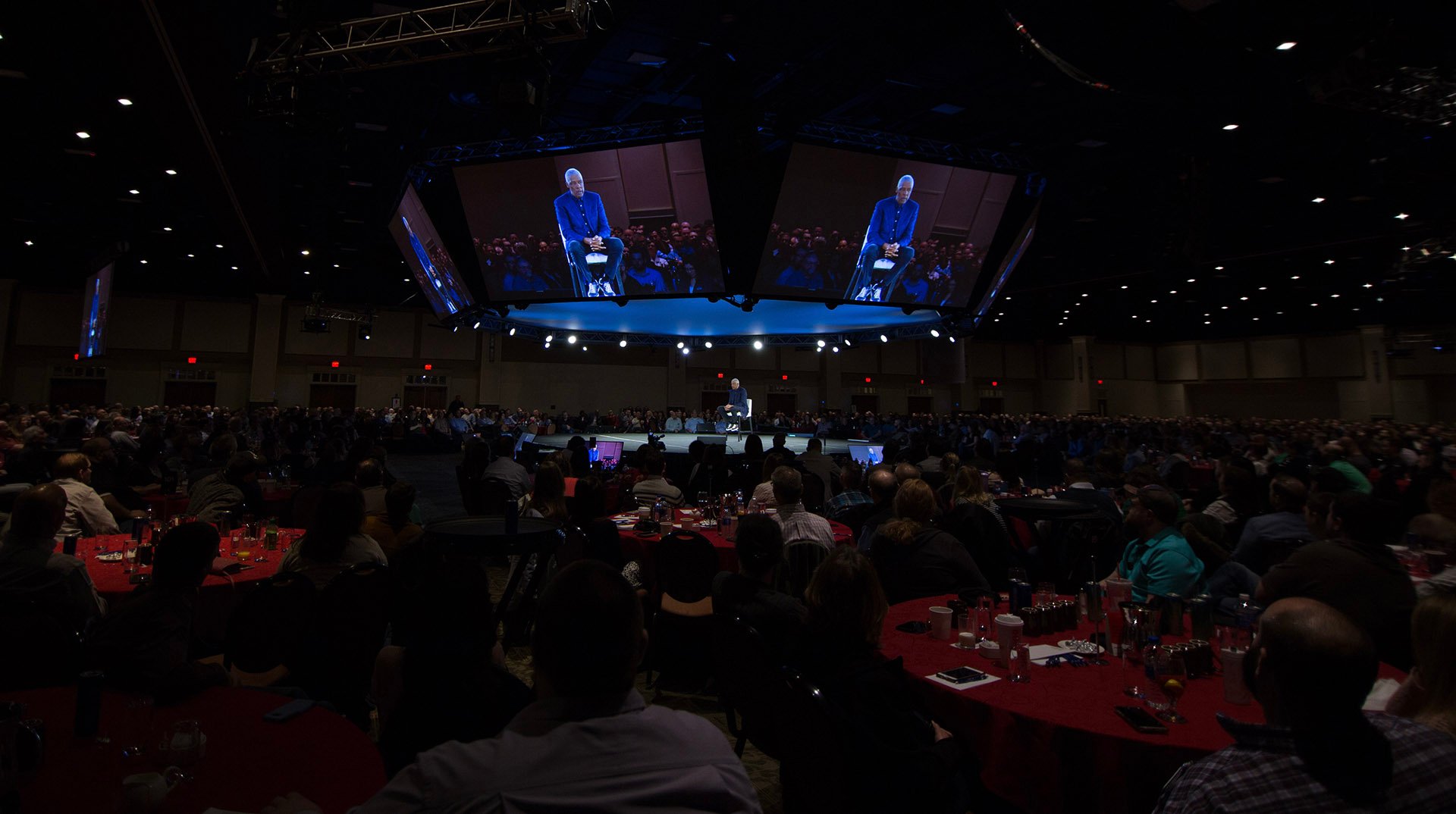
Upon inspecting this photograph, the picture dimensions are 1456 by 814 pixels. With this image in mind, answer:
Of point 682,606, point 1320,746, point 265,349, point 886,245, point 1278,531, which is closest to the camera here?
point 1320,746

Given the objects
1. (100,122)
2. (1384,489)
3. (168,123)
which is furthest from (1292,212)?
(100,122)

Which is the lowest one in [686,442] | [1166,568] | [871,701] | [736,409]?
[871,701]

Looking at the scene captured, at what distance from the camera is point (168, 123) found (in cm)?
852

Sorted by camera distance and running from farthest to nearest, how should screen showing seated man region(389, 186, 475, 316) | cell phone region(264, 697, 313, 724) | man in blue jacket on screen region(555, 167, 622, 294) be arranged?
1. screen showing seated man region(389, 186, 475, 316)
2. man in blue jacket on screen region(555, 167, 622, 294)
3. cell phone region(264, 697, 313, 724)

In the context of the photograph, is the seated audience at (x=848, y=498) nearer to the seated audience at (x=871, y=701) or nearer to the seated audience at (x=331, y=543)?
the seated audience at (x=871, y=701)

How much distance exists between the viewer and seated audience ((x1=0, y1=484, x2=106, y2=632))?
2600 millimetres

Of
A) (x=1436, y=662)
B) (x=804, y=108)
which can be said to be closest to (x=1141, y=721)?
(x=1436, y=662)

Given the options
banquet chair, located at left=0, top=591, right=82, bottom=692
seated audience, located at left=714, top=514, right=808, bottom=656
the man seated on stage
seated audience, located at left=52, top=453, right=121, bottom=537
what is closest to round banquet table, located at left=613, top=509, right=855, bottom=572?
seated audience, located at left=714, top=514, right=808, bottom=656

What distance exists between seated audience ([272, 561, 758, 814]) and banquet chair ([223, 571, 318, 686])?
66.7 inches

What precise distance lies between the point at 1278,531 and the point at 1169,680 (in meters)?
2.60

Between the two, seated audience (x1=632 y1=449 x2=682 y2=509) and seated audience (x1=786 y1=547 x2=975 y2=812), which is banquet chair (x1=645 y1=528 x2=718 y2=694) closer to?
seated audience (x1=632 y1=449 x2=682 y2=509)

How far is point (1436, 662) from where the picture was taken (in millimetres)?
1418

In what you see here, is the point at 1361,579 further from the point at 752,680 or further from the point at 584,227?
the point at 584,227

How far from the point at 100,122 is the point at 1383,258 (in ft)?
86.9
